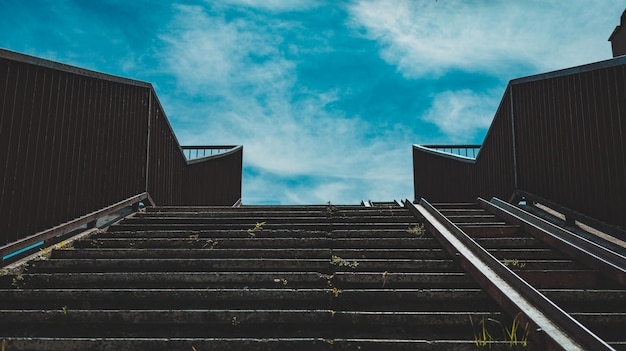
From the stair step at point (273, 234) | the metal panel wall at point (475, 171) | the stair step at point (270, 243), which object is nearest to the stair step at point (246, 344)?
the stair step at point (270, 243)

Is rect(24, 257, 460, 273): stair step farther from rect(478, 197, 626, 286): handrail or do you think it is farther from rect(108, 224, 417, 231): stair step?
rect(108, 224, 417, 231): stair step

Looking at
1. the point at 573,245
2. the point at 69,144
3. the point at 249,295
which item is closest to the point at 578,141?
the point at 573,245

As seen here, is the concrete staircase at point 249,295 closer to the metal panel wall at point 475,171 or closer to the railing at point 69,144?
the railing at point 69,144

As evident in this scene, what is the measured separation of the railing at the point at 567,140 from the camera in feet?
19.0

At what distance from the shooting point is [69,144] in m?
5.82

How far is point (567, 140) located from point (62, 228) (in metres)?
6.57

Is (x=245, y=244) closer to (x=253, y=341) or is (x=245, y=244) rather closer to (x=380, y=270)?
(x=380, y=270)

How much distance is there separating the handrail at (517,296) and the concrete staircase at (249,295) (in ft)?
0.39

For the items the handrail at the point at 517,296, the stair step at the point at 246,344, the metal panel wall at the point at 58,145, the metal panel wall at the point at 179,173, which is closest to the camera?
the handrail at the point at 517,296

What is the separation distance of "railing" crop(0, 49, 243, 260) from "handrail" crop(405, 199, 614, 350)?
14.2ft

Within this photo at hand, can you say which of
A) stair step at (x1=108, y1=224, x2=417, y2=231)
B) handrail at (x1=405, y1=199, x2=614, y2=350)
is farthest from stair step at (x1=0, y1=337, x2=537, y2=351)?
stair step at (x1=108, y1=224, x2=417, y2=231)

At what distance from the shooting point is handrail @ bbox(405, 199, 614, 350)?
2994 mm

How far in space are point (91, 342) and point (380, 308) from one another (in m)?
2.12

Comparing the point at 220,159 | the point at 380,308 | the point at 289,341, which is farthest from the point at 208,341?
the point at 220,159
